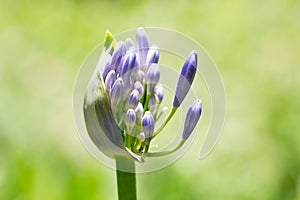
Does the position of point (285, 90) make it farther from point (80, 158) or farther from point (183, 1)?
point (183, 1)

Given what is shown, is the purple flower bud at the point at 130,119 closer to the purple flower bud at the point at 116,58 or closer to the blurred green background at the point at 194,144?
the purple flower bud at the point at 116,58

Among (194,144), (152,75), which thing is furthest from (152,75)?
(194,144)

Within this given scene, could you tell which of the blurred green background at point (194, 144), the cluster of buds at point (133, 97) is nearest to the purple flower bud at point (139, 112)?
the cluster of buds at point (133, 97)

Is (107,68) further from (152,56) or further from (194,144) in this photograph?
(194,144)

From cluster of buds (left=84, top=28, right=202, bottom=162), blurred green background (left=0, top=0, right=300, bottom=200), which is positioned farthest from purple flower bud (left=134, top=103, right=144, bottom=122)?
blurred green background (left=0, top=0, right=300, bottom=200)

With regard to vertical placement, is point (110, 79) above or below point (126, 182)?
above

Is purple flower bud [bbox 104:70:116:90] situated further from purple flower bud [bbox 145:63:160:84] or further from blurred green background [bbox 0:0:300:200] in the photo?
blurred green background [bbox 0:0:300:200]

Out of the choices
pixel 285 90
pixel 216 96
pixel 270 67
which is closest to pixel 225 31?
Result: pixel 270 67

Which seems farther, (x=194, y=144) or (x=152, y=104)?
(x=194, y=144)
